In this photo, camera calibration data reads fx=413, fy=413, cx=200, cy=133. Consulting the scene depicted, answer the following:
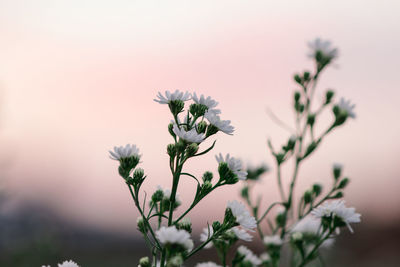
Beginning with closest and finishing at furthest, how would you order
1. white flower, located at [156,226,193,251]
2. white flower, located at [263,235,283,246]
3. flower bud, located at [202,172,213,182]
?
white flower, located at [156,226,193,251]
flower bud, located at [202,172,213,182]
white flower, located at [263,235,283,246]

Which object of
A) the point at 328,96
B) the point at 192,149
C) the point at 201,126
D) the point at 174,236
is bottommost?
the point at 174,236

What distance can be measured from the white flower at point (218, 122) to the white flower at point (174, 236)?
0.50 meters

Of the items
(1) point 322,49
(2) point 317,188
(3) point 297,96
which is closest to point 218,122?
(2) point 317,188

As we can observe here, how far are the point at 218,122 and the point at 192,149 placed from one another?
0.18m

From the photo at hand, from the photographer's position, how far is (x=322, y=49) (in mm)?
3270

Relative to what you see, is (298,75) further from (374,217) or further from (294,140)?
(374,217)

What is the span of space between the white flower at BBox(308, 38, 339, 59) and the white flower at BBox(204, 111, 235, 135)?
5.82 feet

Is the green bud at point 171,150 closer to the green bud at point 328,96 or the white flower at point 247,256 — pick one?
the white flower at point 247,256

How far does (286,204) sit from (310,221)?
0.24 metres

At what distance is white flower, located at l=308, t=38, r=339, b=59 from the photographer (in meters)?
3.26

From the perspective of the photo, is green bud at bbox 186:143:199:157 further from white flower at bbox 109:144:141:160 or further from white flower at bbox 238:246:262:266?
white flower at bbox 238:246:262:266

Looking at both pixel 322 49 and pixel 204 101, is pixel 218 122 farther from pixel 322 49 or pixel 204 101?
pixel 322 49

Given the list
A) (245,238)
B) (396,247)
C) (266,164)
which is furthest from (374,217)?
(245,238)

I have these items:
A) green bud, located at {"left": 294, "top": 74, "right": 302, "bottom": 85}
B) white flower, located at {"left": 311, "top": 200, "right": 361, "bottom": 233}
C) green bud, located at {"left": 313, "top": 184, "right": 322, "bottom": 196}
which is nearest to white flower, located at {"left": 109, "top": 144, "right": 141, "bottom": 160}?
white flower, located at {"left": 311, "top": 200, "right": 361, "bottom": 233}
